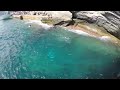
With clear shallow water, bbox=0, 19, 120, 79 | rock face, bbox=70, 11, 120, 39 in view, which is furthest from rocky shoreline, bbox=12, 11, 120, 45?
clear shallow water, bbox=0, 19, 120, 79

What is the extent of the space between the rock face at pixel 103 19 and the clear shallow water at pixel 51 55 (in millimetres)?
869

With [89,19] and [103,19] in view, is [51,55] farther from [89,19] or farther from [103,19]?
[103,19]

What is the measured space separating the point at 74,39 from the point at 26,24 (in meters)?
1.94

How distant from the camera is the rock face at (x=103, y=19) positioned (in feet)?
28.6

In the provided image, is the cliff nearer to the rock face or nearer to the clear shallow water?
the rock face

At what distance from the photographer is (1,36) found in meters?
7.20

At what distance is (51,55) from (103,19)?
3.16 metres

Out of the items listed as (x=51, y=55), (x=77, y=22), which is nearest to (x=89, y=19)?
(x=77, y=22)

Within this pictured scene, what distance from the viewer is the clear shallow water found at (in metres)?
6.21

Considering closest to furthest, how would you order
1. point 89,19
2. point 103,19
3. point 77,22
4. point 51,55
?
point 51,55, point 103,19, point 89,19, point 77,22

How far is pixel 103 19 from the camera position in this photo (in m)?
9.27

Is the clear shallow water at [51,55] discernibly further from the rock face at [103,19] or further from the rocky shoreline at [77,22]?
the rock face at [103,19]
